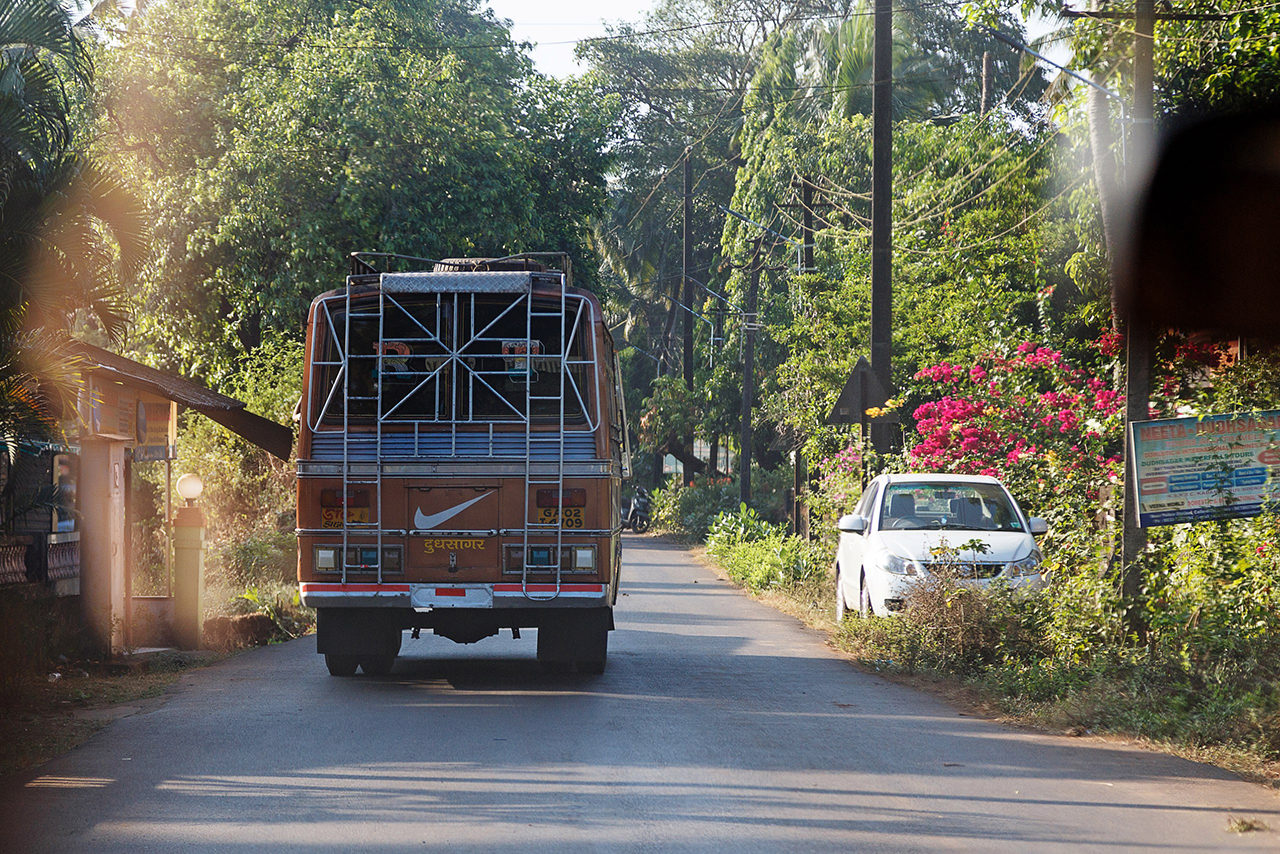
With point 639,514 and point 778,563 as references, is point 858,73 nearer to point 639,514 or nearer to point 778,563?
point 639,514

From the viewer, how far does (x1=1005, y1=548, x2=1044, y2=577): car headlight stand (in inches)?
490

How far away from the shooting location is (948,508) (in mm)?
14391

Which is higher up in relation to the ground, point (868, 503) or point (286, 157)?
point (286, 157)

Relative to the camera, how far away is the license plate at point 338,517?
35.3 ft

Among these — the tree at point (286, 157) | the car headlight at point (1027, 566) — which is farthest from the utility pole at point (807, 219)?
the car headlight at point (1027, 566)

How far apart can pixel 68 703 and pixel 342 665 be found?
2.24m

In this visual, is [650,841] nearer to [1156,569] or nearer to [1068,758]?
[1068,758]

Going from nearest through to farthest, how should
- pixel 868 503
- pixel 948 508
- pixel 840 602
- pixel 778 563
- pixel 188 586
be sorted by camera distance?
1. pixel 188 586
2. pixel 948 508
3. pixel 868 503
4. pixel 840 602
5. pixel 778 563

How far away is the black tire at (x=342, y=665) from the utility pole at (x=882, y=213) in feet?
27.1

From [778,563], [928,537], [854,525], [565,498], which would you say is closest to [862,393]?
[854,525]

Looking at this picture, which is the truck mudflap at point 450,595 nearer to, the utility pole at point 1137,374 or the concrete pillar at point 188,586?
the concrete pillar at point 188,586

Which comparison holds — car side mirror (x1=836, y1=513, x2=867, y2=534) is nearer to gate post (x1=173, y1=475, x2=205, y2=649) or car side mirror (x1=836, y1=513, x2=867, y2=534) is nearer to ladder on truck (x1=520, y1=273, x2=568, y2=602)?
ladder on truck (x1=520, y1=273, x2=568, y2=602)

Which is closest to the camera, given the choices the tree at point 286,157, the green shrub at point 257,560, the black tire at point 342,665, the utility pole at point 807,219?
the black tire at point 342,665

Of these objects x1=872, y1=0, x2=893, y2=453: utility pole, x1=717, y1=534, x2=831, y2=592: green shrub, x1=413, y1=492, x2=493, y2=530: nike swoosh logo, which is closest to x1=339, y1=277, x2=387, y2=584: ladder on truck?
x1=413, y1=492, x2=493, y2=530: nike swoosh logo
